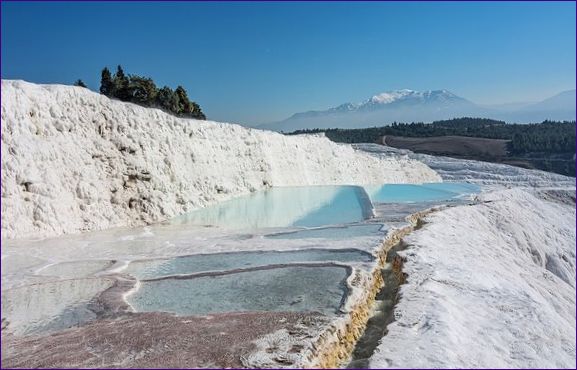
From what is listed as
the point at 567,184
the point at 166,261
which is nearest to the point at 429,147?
the point at 567,184

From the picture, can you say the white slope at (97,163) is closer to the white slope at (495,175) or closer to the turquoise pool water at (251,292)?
the turquoise pool water at (251,292)

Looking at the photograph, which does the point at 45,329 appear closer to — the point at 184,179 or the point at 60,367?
the point at 60,367

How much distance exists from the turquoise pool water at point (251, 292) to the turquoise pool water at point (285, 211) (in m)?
6.92

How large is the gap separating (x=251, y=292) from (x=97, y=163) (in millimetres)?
10811

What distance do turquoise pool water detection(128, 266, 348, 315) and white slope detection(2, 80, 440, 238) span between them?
6.72 m

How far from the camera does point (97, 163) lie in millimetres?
17047

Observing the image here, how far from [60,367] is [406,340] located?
4709mm

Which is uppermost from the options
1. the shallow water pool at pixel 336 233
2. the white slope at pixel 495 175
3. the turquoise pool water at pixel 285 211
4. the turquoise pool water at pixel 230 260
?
the turquoise pool water at pixel 230 260

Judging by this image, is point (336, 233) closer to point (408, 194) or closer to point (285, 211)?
point (285, 211)

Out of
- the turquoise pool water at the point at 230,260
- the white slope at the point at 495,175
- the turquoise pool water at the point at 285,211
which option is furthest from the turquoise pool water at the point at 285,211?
the white slope at the point at 495,175

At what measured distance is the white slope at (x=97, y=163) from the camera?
1398 cm

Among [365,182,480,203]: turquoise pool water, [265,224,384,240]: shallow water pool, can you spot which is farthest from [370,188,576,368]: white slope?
[365,182,480,203]: turquoise pool water

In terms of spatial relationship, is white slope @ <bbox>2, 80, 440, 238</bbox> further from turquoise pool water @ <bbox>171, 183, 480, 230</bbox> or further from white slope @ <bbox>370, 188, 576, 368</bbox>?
white slope @ <bbox>370, 188, 576, 368</bbox>

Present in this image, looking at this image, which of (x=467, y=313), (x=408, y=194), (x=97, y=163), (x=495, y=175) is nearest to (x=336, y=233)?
(x=467, y=313)
